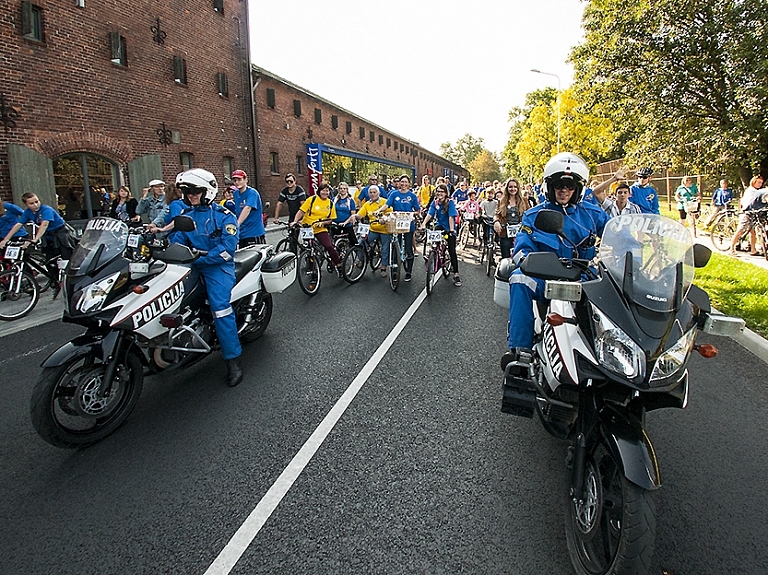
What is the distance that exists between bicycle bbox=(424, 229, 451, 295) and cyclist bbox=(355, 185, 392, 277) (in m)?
0.87

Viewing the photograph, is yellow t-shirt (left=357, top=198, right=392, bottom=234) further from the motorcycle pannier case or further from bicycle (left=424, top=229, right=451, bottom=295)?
the motorcycle pannier case

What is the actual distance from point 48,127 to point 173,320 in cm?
1278

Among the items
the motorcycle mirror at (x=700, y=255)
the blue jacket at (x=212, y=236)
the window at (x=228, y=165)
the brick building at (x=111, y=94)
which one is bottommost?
the blue jacket at (x=212, y=236)

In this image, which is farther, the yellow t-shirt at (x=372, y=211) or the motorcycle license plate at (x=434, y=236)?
the yellow t-shirt at (x=372, y=211)

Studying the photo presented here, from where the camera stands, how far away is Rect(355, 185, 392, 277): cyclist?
9242mm

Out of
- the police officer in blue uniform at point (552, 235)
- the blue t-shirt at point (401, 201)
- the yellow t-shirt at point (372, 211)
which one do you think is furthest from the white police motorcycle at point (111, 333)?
the blue t-shirt at point (401, 201)

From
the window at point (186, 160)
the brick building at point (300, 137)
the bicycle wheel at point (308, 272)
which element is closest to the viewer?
the bicycle wheel at point (308, 272)

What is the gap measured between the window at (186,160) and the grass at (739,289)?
17338 millimetres

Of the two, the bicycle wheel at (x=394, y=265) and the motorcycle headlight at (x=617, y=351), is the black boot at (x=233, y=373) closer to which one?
the motorcycle headlight at (x=617, y=351)

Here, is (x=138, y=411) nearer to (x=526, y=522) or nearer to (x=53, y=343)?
(x=53, y=343)

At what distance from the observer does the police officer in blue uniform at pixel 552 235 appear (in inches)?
133

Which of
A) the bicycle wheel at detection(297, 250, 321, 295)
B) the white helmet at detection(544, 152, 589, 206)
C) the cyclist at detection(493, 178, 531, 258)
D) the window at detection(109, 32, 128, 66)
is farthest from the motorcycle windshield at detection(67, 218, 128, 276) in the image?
the window at detection(109, 32, 128, 66)

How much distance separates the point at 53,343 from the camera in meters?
5.85

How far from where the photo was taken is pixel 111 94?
1562 centimetres
